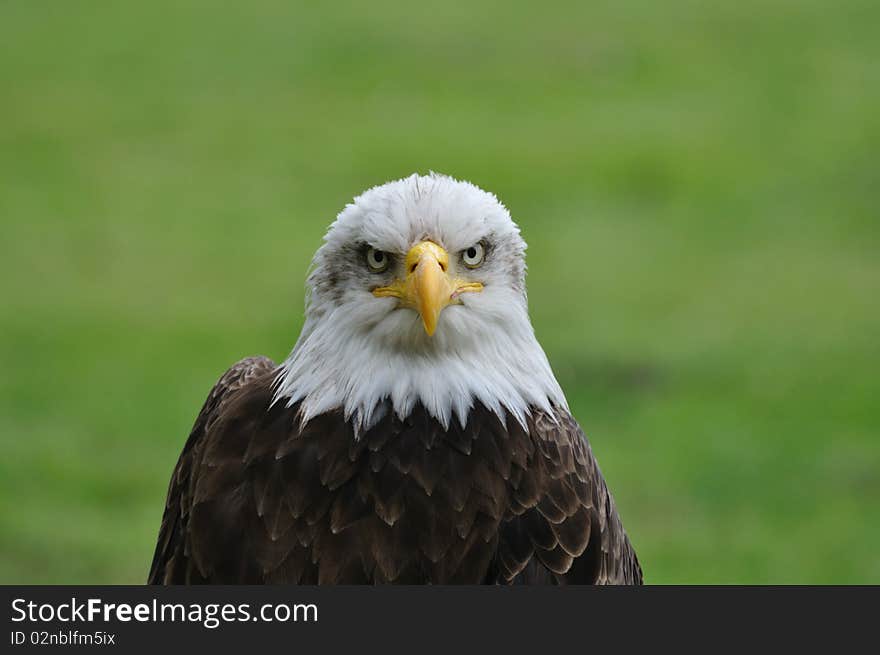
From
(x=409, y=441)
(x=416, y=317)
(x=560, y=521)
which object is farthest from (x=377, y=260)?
(x=560, y=521)

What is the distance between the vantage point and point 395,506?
5.21 meters

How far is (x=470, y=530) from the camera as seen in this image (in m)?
5.24

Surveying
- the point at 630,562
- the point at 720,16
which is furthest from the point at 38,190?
the point at 630,562

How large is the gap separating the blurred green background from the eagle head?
5.64 meters

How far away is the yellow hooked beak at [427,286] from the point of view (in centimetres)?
511

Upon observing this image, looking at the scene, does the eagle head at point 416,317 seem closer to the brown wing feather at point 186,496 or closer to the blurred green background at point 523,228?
the brown wing feather at point 186,496

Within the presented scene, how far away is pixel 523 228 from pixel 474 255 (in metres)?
11.9

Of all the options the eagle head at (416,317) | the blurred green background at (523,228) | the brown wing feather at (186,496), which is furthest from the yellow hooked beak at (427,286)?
the blurred green background at (523,228)

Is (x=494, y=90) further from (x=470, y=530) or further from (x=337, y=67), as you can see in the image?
(x=470, y=530)

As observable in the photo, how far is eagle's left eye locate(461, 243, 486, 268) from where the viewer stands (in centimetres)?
535

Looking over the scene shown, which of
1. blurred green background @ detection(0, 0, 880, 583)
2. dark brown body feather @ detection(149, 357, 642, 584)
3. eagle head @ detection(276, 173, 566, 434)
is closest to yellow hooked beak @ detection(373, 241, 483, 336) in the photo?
eagle head @ detection(276, 173, 566, 434)

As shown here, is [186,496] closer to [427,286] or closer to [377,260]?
[377,260]

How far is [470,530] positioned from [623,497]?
23.5 ft

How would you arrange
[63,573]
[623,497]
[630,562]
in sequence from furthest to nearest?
[623,497], [63,573], [630,562]
